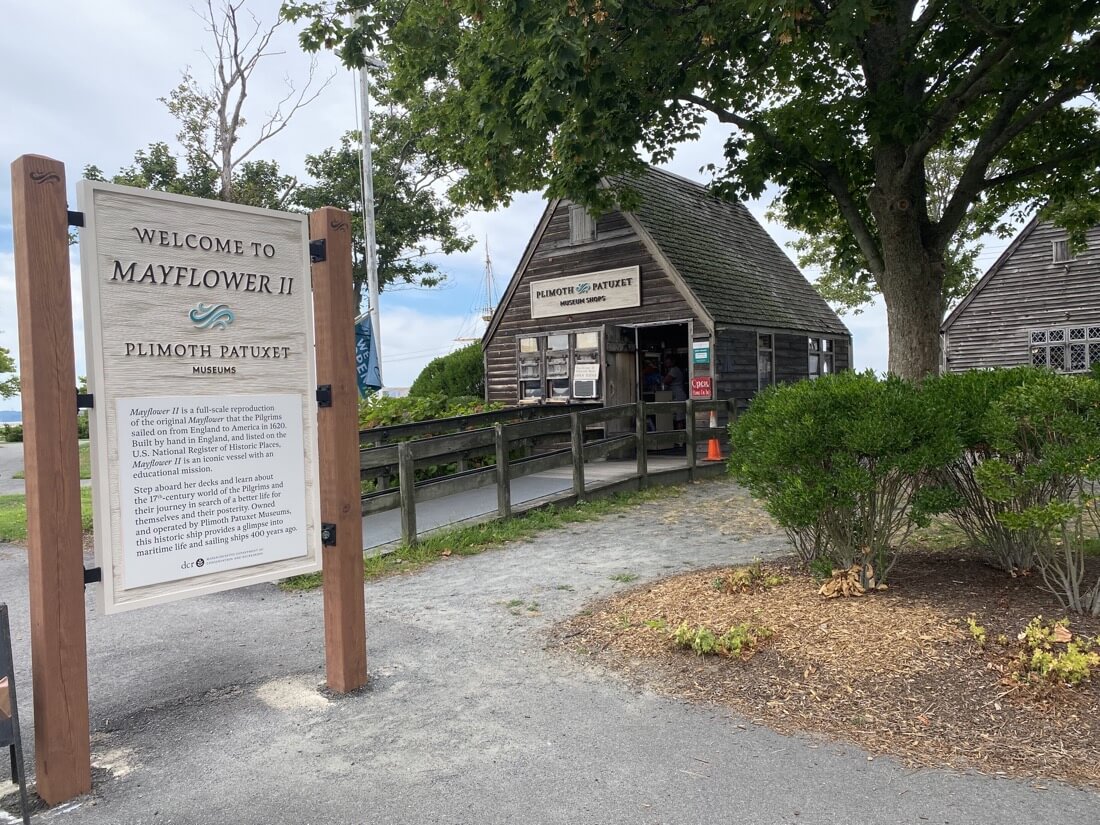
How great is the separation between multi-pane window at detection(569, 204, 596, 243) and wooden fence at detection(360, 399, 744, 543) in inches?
196

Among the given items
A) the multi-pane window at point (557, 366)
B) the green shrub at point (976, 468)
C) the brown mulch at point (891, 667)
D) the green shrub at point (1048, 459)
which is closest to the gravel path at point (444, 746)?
the brown mulch at point (891, 667)

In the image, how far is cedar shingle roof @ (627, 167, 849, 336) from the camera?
53.8 ft

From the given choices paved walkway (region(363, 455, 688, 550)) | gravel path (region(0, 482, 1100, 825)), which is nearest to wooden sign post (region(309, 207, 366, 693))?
gravel path (region(0, 482, 1100, 825))

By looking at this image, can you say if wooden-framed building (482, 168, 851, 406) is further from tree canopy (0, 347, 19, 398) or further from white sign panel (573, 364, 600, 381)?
tree canopy (0, 347, 19, 398)

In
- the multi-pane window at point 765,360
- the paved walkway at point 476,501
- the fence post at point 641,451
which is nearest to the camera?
the paved walkway at point 476,501

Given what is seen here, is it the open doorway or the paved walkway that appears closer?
the paved walkway

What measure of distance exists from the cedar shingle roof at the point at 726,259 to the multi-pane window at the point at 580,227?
1.22m

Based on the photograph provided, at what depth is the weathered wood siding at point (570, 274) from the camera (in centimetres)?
1622

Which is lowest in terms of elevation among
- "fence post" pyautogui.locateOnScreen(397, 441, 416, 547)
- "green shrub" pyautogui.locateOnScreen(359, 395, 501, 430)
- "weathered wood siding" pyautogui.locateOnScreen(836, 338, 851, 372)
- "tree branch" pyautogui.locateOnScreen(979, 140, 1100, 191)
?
"fence post" pyautogui.locateOnScreen(397, 441, 416, 547)

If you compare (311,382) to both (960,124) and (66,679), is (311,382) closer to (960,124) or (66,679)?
(66,679)

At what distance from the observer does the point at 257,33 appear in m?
19.4

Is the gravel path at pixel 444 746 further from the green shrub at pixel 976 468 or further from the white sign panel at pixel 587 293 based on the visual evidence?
the white sign panel at pixel 587 293

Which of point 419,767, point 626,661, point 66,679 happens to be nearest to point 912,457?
point 626,661

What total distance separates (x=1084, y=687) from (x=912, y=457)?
1.53 metres
